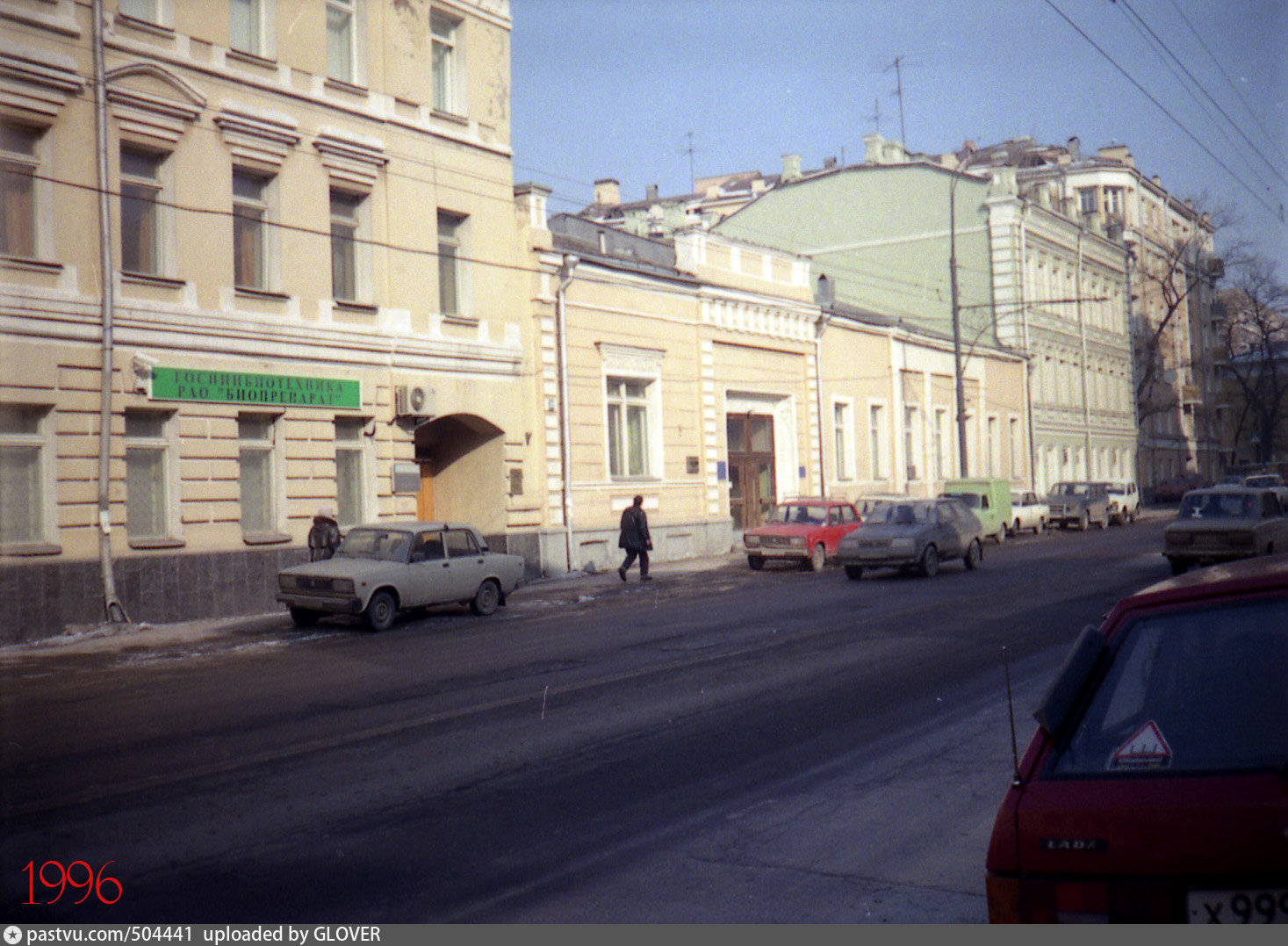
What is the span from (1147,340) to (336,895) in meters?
75.4

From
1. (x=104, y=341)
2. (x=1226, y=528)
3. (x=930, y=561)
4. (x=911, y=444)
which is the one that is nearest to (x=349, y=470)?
(x=104, y=341)

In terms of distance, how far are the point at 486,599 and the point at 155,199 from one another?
27.6ft

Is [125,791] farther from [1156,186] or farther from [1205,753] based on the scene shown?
[1156,186]

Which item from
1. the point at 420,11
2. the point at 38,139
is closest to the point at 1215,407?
the point at 420,11

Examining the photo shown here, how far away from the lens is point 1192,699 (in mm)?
3432

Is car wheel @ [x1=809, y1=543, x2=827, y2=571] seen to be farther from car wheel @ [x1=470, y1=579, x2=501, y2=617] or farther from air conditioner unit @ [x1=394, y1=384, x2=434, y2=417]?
car wheel @ [x1=470, y1=579, x2=501, y2=617]

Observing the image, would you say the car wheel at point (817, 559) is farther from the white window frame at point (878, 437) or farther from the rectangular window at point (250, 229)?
the white window frame at point (878, 437)

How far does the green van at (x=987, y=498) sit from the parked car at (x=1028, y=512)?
197cm

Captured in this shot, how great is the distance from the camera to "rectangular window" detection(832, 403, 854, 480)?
38.9 m

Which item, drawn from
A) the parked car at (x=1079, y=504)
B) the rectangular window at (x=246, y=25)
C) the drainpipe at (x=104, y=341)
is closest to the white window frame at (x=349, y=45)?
the rectangular window at (x=246, y=25)

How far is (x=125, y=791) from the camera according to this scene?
7.06 m

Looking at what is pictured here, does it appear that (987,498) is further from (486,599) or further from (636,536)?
(486,599)

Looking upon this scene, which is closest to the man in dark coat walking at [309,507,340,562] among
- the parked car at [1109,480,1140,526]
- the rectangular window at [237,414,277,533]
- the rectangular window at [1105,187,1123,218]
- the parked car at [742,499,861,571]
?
the rectangular window at [237,414,277,533]

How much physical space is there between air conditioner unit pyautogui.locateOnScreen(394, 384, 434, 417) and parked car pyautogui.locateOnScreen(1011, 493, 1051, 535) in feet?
Result: 73.9
